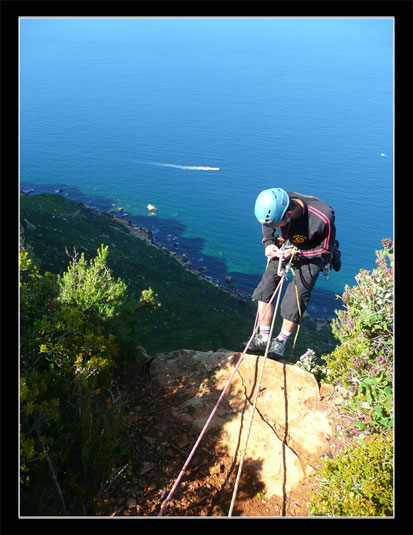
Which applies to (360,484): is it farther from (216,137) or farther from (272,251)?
(216,137)

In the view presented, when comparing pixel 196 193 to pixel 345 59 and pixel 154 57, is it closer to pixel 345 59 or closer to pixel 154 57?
pixel 154 57

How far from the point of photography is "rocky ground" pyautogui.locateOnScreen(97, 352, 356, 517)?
465cm

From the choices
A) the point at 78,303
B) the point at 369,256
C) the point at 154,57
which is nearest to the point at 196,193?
the point at 369,256

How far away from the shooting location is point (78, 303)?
866 cm

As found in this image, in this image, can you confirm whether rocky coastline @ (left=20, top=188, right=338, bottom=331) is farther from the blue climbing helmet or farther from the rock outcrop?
the blue climbing helmet

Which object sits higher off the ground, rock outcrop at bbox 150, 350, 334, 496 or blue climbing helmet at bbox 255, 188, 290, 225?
blue climbing helmet at bbox 255, 188, 290, 225

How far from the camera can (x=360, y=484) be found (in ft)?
13.4

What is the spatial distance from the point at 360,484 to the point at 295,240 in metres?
3.88

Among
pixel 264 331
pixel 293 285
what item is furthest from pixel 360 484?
pixel 264 331

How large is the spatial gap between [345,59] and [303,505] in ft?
557

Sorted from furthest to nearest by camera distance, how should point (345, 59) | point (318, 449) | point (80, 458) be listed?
point (345, 59) → point (318, 449) → point (80, 458)

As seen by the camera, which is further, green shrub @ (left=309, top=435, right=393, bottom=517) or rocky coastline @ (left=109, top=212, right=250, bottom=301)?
rocky coastline @ (left=109, top=212, right=250, bottom=301)

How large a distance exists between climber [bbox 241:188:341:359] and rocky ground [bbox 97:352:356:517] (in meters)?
1.83

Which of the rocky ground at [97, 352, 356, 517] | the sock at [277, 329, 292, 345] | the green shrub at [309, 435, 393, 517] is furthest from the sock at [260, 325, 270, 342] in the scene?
the green shrub at [309, 435, 393, 517]
